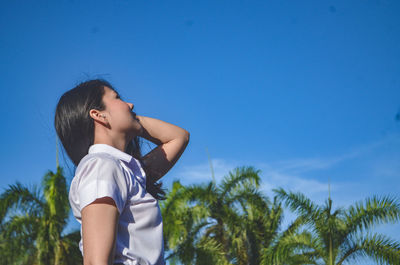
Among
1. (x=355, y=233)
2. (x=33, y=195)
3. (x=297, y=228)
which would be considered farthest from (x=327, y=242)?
(x=33, y=195)

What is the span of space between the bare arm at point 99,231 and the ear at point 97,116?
1.50 ft

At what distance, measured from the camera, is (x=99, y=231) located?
1403mm

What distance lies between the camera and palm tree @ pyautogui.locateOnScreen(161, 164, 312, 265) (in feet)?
47.3

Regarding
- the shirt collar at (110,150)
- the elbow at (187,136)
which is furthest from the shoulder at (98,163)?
the elbow at (187,136)

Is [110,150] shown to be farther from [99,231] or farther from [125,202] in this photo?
[99,231]

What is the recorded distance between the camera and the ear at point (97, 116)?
70.8 inches

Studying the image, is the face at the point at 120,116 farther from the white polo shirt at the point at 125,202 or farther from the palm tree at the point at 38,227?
the palm tree at the point at 38,227

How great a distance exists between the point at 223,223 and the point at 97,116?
14.5m

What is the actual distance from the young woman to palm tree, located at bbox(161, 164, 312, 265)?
41.9ft

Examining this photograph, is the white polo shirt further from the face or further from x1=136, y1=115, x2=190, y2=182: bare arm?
x1=136, y1=115, x2=190, y2=182: bare arm

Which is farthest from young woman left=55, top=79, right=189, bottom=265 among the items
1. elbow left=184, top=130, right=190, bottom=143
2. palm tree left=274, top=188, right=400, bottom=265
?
palm tree left=274, top=188, right=400, bottom=265

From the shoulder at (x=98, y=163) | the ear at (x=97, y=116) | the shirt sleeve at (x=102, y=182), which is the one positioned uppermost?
the ear at (x=97, y=116)

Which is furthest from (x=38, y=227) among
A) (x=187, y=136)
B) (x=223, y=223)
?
(x=187, y=136)

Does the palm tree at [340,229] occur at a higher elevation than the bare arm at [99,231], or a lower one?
higher
